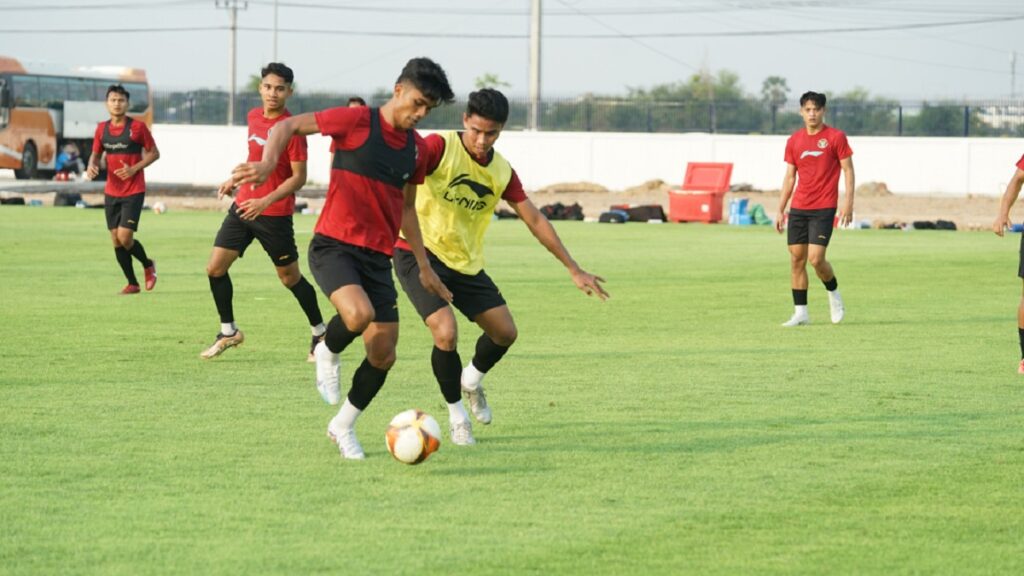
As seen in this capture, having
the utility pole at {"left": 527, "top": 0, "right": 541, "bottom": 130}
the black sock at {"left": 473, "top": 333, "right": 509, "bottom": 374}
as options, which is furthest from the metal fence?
the black sock at {"left": 473, "top": 333, "right": 509, "bottom": 374}

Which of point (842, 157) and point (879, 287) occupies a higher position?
point (842, 157)

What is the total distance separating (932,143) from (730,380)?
4166 centimetres

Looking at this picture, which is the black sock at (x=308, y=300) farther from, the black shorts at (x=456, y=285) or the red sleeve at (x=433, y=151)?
the red sleeve at (x=433, y=151)

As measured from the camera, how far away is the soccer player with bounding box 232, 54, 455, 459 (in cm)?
822

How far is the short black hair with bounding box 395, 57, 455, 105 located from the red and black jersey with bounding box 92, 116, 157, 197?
10.2m

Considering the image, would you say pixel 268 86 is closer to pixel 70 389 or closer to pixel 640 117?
pixel 70 389

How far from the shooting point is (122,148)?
17812 millimetres

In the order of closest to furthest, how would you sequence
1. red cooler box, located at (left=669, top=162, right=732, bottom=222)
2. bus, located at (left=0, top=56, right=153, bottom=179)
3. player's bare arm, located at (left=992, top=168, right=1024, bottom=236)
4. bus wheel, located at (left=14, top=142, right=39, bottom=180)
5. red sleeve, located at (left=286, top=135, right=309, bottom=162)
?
red sleeve, located at (left=286, top=135, right=309, bottom=162) < player's bare arm, located at (left=992, top=168, right=1024, bottom=236) < red cooler box, located at (left=669, top=162, right=732, bottom=222) < bus, located at (left=0, top=56, right=153, bottom=179) < bus wheel, located at (left=14, top=142, right=39, bottom=180)

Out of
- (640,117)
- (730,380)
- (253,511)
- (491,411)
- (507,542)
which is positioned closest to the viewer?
(507,542)

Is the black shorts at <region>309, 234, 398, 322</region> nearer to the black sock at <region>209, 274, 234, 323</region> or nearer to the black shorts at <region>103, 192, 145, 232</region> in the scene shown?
the black sock at <region>209, 274, 234, 323</region>

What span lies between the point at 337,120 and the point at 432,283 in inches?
40.5

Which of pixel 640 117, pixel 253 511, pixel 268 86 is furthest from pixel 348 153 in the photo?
pixel 640 117

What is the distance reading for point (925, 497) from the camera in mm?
7461

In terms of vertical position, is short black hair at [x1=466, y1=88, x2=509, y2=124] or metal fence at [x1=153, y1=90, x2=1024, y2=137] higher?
metal fence at [x1=153, y1=90, x2=1024, y2=137]
